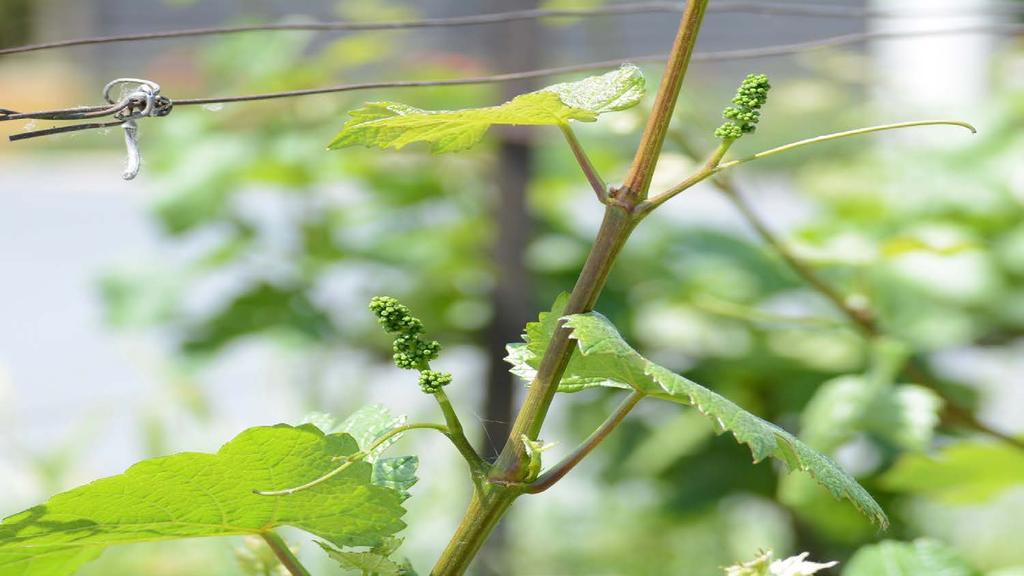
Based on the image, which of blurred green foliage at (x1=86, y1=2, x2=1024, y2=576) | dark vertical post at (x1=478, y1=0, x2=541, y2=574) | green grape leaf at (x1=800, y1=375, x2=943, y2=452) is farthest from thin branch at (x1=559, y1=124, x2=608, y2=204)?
dark vertical post at (x1=478, y1=0, x2=541, y2=574)

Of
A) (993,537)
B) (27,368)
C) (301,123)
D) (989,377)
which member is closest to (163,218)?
(301,123)

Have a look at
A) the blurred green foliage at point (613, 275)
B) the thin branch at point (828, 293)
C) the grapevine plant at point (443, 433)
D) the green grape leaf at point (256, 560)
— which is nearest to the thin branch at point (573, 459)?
the grapevine plant at point (443, 433)

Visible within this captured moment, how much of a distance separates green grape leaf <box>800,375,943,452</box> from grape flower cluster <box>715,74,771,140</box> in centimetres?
57

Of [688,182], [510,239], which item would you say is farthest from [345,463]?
[510,239]

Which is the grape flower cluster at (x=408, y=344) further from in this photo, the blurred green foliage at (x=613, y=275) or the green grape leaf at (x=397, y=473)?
the blurred green foliage at (x=613, y=275)

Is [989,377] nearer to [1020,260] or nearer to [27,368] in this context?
[1020,260]

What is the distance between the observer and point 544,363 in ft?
1.31

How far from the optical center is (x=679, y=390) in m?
0.36

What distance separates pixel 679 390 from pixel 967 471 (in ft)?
2.14

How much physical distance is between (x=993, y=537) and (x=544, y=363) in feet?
6.06

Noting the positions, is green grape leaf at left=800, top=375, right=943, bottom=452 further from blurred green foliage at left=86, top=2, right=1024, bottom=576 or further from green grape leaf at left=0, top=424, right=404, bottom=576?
green grape leaf at left=0, top=424, right=404, bottom=576

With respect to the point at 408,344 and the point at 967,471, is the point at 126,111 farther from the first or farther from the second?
the point at 967,471

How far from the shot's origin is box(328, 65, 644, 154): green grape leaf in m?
0.39

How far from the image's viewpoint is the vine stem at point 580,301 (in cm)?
39
